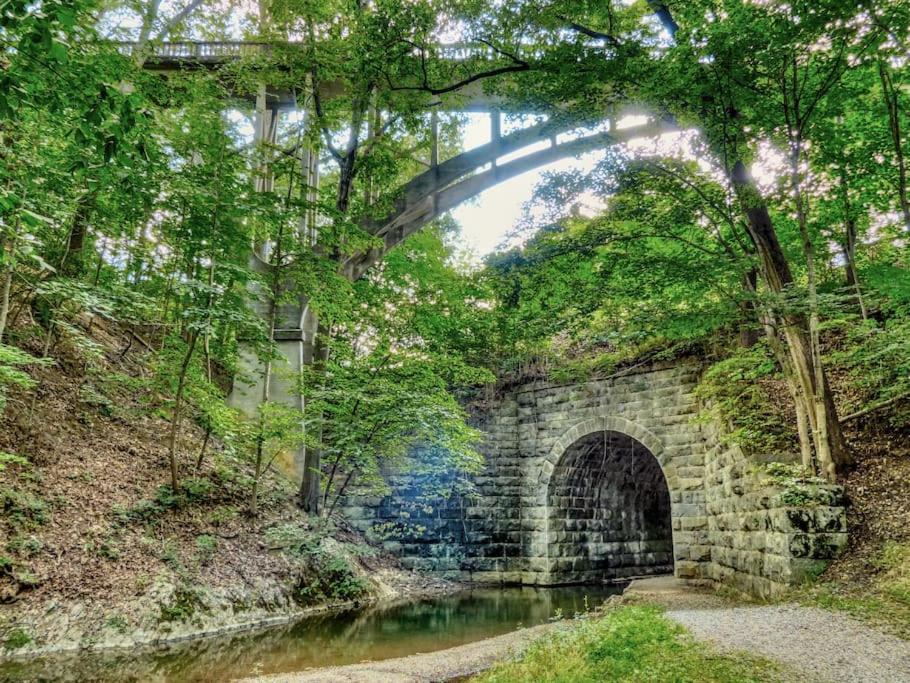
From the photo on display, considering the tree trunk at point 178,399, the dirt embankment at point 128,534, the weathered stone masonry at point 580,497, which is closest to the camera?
the dirt embankment at point 128,534

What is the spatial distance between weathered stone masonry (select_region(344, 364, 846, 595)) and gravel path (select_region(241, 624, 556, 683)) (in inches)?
190

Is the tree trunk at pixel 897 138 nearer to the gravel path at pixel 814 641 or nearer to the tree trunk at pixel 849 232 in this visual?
the tree trunk at pixel 849 232

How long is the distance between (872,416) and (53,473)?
8.89m

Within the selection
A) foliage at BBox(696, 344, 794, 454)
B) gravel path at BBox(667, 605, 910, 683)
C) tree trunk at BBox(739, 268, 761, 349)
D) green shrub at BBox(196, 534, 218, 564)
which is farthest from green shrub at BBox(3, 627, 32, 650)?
foliage at BBox(696, 344, 794, 454)

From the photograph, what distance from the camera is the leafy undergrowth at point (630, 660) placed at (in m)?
2.80

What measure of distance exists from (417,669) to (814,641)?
9.22 ft

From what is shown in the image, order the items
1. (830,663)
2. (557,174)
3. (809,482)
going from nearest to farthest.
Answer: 1. (830,663)
2. (809,482)
3. (557,174)

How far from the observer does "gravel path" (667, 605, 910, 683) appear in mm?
2812

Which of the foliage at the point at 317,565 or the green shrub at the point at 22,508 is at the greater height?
the green shrub at the point at 22,508

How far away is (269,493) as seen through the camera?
26.2 feet

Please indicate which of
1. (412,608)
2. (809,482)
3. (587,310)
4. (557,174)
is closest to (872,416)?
(809,482)

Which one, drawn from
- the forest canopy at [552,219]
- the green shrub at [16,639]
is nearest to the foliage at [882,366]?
the forest canopy at [552,219]

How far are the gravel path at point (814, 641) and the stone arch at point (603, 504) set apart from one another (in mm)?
5779

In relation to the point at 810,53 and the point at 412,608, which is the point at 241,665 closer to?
the point at 412,608
